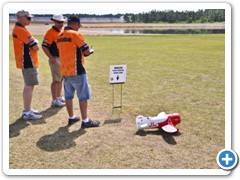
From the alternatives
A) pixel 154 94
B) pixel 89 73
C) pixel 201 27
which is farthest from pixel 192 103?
pixel 201 27

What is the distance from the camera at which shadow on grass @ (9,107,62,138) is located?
539 cm

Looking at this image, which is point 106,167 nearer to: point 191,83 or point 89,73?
point 191,83

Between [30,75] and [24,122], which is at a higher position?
[30,75]

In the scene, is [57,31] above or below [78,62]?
above

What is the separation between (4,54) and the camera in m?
5.12

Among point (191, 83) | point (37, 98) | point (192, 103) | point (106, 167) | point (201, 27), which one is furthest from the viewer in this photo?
point (201, 27)

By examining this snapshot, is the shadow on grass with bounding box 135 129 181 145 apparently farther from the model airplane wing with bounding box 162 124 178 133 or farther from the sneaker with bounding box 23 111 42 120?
the sneaker with bounding box 23 111 42 120

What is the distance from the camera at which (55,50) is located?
636 centimetres

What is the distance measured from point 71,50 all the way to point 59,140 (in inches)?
60.5

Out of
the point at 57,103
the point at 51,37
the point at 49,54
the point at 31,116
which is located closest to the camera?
the point at 31,116
